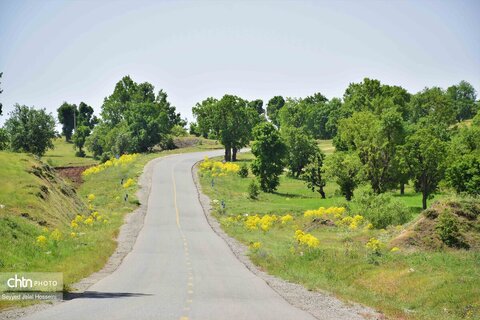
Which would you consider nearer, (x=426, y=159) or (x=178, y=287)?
(x=178, y=287)

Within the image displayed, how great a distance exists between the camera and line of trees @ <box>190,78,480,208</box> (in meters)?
64.4

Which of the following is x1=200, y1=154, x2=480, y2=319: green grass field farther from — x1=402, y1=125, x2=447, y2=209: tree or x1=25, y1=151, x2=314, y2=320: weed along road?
x1=402, y1=125, x2=447, y2=209: tree

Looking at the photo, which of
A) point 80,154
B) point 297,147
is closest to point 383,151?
point 297,147

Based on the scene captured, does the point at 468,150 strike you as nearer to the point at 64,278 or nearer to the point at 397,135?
the point at 397,135

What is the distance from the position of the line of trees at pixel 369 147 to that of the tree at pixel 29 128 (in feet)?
113

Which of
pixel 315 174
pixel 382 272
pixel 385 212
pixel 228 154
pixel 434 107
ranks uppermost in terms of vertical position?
pixel 434 107

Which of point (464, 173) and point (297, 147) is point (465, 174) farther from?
point (297, 147)

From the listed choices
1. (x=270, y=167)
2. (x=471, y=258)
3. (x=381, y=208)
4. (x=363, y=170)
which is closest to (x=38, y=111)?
(x=270, y=167)

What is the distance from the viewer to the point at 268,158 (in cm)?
8356

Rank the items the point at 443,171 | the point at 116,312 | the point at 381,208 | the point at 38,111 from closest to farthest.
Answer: the point at 116,312
the point at 381,208
the point at 443,171
the point at 38,111

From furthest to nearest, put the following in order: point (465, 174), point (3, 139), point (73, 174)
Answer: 1. point (73, 174)
2. point (3, 139)
3. point (465, 174)

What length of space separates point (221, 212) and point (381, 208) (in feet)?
57.8

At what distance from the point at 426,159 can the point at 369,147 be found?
28.9 feet

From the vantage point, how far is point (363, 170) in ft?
230
